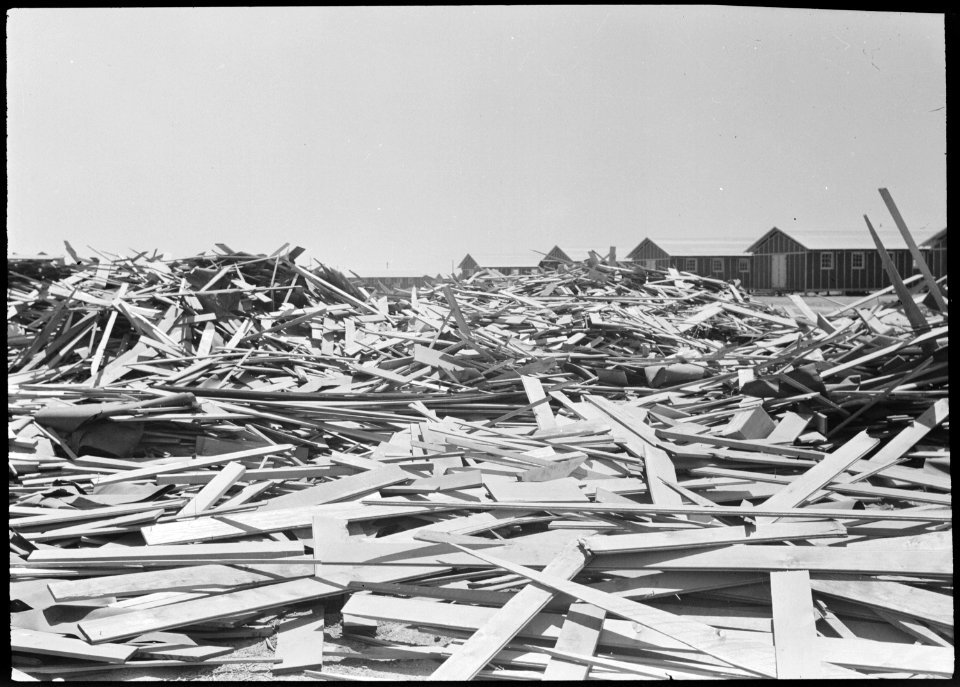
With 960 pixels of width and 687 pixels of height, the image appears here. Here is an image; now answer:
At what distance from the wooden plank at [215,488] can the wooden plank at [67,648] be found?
0.99 meters

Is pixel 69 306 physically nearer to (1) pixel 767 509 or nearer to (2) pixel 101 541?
(2) pixel 101 541

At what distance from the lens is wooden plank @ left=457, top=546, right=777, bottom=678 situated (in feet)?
8.76

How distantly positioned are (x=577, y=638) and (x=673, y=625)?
1.18ft

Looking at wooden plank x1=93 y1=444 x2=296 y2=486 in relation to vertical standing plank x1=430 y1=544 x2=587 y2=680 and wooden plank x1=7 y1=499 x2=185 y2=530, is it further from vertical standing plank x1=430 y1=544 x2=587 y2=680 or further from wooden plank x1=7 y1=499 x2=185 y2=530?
vertical standing plank x1=430 y1=544 x2=587 y2=680

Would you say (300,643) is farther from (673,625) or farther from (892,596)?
(892,596)

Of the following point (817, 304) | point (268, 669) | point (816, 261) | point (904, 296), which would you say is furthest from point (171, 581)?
point (816, 261)

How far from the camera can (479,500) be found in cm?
380

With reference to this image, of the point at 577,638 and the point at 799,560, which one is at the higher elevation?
the point at 799,560

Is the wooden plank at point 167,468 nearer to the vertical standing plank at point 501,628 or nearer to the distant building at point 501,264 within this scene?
the vertical standing plank at point 501,628

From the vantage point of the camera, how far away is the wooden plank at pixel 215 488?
154 inches

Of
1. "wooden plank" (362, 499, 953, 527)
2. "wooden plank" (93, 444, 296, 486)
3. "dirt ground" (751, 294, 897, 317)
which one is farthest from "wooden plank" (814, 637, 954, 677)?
"dirt ground" (751, 294, 897, 317)

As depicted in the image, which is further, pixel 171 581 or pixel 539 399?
pixel 539 399

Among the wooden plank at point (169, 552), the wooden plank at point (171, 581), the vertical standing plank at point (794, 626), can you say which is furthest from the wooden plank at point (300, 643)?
the vertical standing plank at point (794, 626)

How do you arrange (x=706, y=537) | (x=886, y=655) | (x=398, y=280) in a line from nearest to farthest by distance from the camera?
(x=886, y=655) < (x=706, y=537) < (x=398, y=280)
